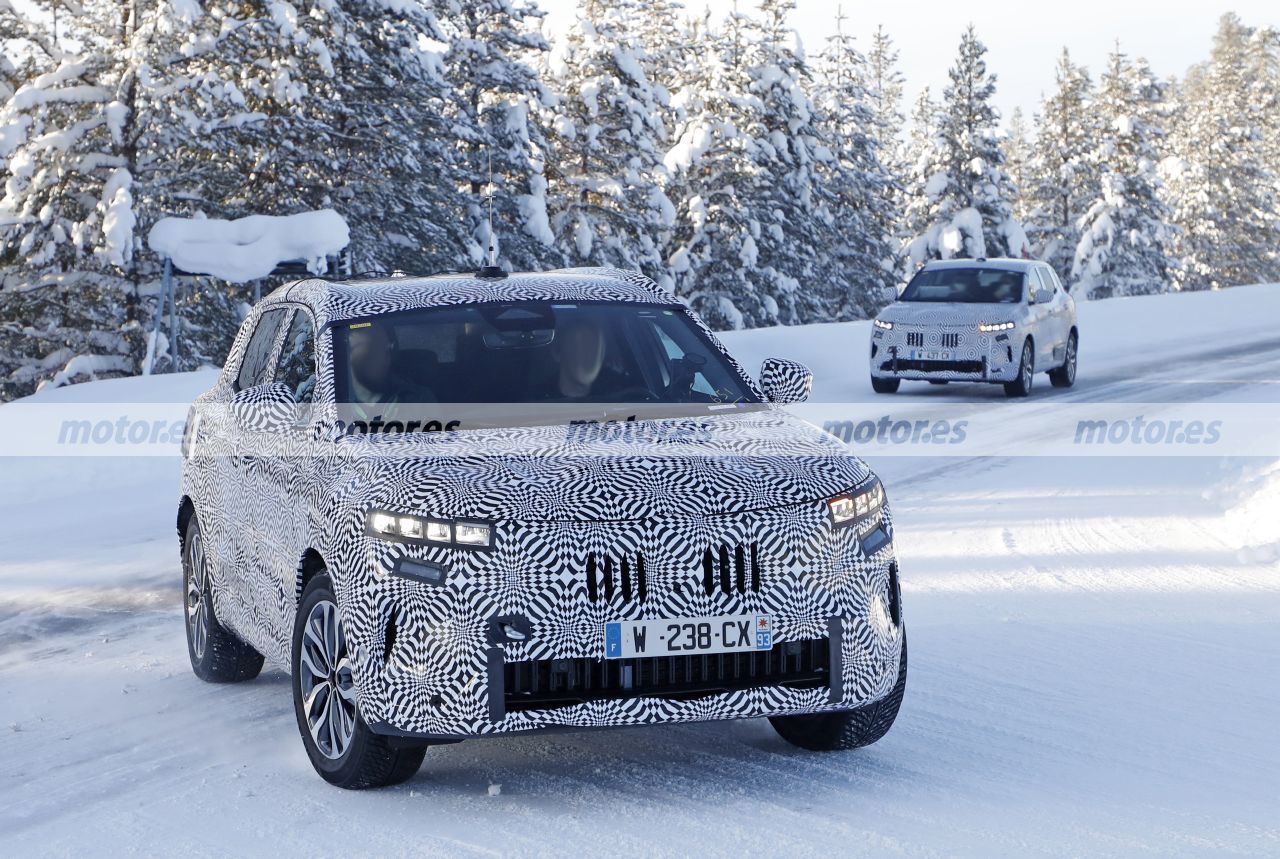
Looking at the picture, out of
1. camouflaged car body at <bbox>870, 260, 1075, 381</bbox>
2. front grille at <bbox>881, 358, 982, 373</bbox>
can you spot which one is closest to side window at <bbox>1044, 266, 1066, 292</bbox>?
camouflaged car body at <bbox>870, 260, 1075, 381</bbox>

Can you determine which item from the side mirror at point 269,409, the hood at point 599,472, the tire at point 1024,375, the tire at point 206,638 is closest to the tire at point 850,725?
the hood at point 599,472

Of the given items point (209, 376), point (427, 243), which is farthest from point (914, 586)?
point (427, 243)

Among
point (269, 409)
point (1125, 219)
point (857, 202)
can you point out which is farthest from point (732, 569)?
point (1125, 219)

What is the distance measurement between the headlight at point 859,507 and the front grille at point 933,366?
15.7 m

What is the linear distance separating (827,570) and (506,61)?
4022 centimetres

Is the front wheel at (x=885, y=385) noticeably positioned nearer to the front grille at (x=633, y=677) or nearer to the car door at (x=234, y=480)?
the car door at (x=234, y=480)

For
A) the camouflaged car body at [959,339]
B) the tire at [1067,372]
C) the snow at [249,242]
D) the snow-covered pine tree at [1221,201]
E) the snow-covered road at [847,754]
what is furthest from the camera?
the snow-covered pine tree at [1221,201]

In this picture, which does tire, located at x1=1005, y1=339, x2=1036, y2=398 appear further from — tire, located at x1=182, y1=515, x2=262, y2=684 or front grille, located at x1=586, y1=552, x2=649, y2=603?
front grille, located at x1=586, y1=552, x2=649, y2=603

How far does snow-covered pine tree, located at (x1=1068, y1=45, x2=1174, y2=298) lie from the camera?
225 feet

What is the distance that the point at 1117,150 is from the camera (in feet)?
227

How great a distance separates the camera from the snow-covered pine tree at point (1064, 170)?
72.3 m

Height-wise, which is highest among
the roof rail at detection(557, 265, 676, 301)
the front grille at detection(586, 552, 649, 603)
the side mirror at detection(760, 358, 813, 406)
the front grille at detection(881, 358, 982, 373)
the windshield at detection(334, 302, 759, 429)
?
the roof rail at detection(557, 265, 676, 301)

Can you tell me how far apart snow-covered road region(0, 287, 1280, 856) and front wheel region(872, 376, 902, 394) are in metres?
10.6

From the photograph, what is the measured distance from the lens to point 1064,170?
72062 mm
